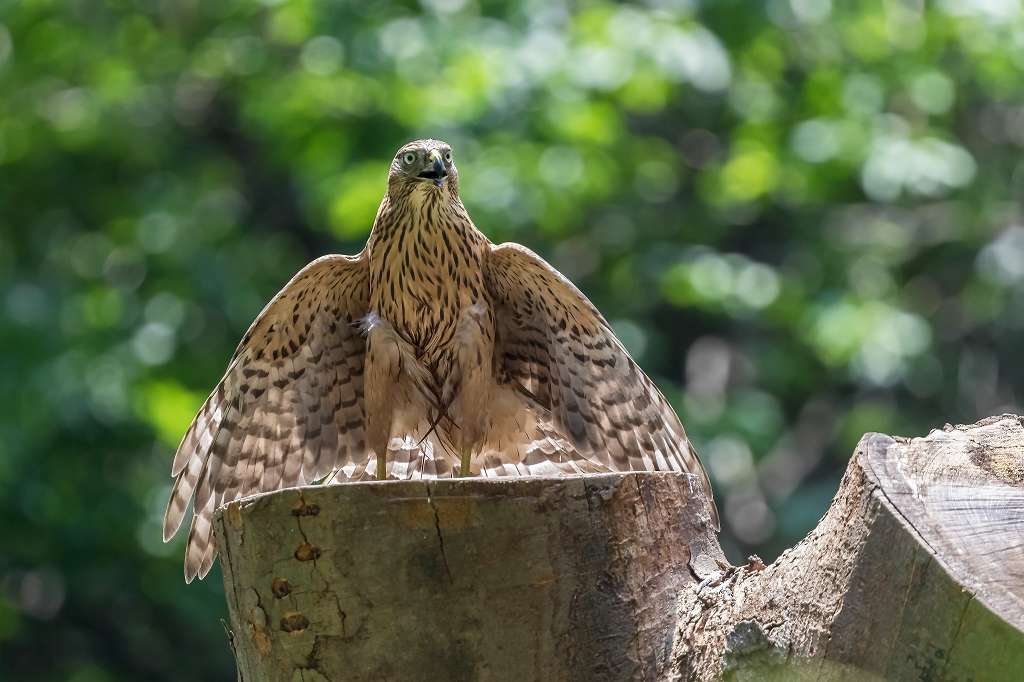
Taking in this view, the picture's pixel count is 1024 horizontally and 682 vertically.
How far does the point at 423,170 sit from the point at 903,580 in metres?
3.03

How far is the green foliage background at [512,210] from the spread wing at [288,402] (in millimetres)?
2118

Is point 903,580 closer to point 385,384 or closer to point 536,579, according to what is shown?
point 536,579

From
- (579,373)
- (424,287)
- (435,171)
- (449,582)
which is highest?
(435,171)

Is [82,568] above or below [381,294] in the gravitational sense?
below

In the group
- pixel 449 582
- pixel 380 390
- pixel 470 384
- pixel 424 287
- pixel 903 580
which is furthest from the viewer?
pixel 424 287

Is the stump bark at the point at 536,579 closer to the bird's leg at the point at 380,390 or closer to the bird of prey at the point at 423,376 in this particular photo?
the bird's leg at the point at 380,390

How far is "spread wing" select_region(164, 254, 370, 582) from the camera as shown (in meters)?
5.25

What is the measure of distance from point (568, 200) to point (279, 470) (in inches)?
130

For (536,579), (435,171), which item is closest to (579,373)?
(435,171)

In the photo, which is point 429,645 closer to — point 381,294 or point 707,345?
point 381,294

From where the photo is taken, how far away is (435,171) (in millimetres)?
5281

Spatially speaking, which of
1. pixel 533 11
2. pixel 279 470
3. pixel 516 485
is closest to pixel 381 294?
pixel 279 470

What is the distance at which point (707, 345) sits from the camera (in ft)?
35.7

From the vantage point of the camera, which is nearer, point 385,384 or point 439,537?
point 439,537
